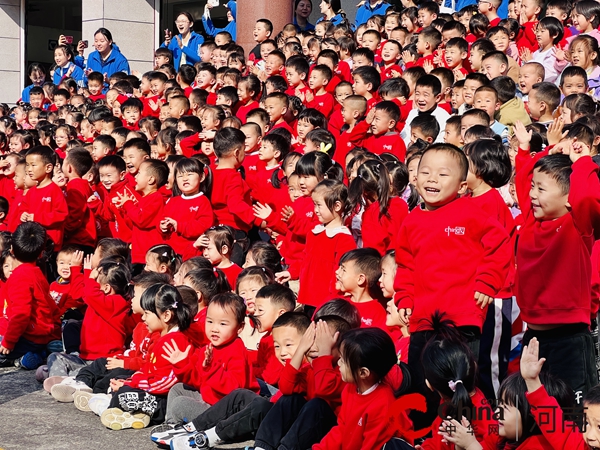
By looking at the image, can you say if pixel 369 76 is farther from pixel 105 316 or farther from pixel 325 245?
pixel 105 316

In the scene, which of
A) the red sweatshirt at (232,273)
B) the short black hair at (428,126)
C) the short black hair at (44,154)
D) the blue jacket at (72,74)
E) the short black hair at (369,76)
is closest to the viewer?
the red sweatshirt at (232,273)

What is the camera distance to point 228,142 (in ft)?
27.4

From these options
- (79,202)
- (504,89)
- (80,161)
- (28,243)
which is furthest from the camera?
(80,161)

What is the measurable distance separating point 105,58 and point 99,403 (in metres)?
11.4

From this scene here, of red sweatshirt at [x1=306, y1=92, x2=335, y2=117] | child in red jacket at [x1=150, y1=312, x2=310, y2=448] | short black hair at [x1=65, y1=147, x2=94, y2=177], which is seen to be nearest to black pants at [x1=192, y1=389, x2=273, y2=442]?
child in red jacket at [x1=150, y1=312, x2=310, y2=448]

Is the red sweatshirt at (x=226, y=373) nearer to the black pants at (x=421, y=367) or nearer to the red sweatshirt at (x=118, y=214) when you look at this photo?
the black pants at (x=421, y=367)

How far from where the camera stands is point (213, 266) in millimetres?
7184

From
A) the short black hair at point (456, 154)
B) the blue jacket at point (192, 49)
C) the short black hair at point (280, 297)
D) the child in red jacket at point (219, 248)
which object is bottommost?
the short black hair at point (280, 297)

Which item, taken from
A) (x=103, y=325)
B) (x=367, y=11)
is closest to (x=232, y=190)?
(x=103, y=325)

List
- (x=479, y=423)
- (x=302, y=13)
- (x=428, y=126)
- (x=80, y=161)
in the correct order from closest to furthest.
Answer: (x=479, y=423)
(x=428, y=126)
(x=80, y=161)
(x=302, y=13)

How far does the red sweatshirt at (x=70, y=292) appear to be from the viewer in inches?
316

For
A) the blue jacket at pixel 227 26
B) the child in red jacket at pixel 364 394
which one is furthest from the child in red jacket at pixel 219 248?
the blue jacket at pixel 227 26

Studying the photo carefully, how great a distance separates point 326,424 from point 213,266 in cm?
249

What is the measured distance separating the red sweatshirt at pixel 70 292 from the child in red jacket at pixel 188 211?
2.74ft
